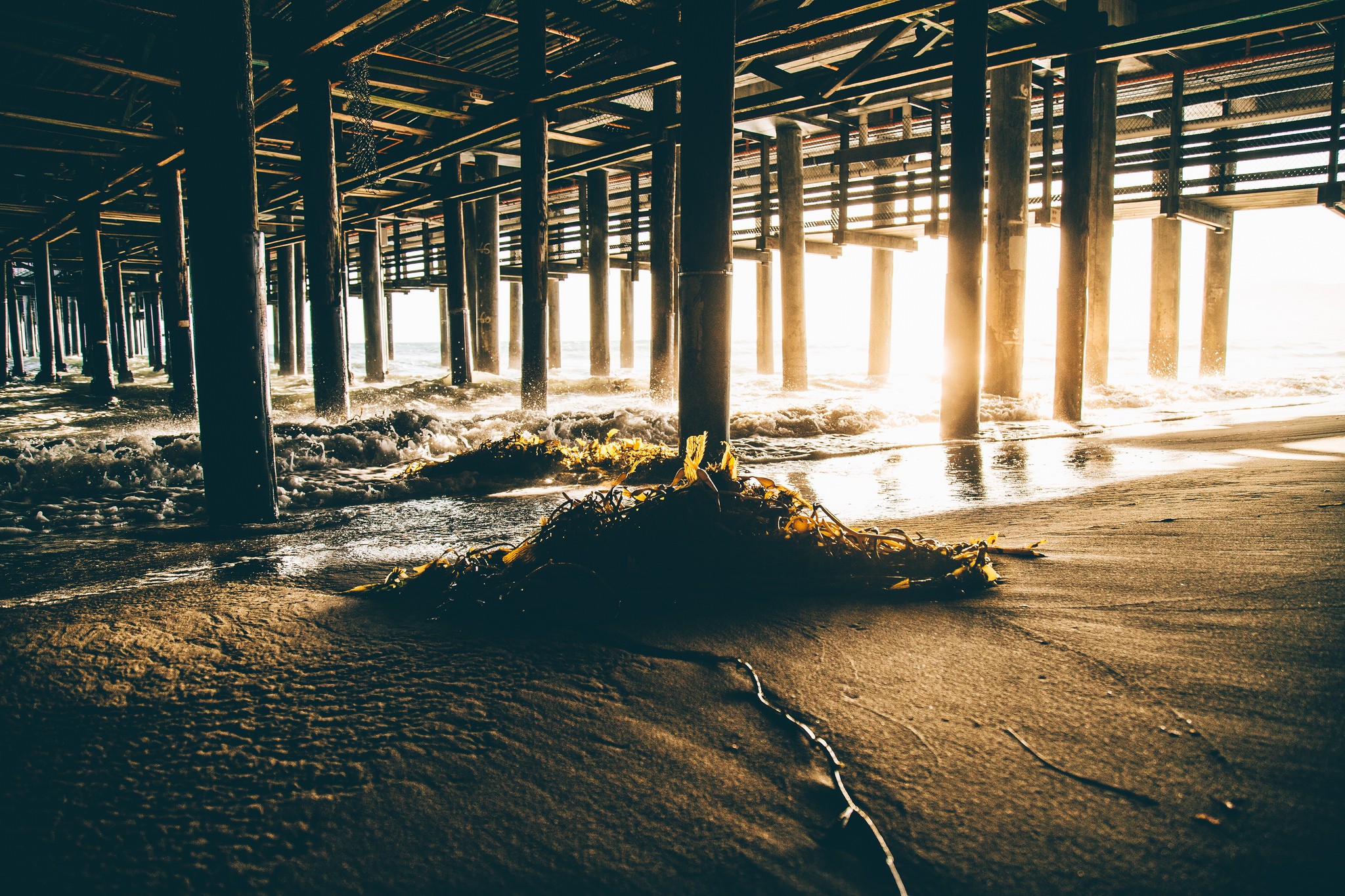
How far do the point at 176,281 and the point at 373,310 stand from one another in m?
4.56

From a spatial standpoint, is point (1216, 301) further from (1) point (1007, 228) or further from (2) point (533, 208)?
(2) point (533, 208)

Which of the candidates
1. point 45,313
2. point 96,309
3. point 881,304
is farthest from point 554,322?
point 45,313

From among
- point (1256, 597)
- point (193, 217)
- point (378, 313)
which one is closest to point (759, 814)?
point (1256, 597)

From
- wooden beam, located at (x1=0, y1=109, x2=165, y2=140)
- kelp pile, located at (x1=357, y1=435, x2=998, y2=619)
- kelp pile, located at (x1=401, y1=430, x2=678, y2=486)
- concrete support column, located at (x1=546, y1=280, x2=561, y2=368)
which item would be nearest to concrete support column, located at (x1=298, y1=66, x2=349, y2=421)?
kelp pile, located at (x1=401, y1=430, x2=678, y2=486)

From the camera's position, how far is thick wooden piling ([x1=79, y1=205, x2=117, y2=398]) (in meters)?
14.8

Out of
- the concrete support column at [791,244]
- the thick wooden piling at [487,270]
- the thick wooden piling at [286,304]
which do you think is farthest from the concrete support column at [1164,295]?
the thick wooden piling at [286,304]

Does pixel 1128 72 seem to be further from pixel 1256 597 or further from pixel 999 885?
pixel 999 885

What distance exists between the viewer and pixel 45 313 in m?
19.7

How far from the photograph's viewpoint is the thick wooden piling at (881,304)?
47.7 ft

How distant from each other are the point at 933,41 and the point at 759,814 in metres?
8.37

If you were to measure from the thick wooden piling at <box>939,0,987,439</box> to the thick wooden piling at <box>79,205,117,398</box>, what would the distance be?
15954mm

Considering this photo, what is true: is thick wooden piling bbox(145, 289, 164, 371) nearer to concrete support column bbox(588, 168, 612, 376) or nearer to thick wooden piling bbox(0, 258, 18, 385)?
thick wooden piling bbox(0, 258, 18, 385)

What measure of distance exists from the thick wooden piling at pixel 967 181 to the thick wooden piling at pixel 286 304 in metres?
20.1

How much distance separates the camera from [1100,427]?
7.88m
